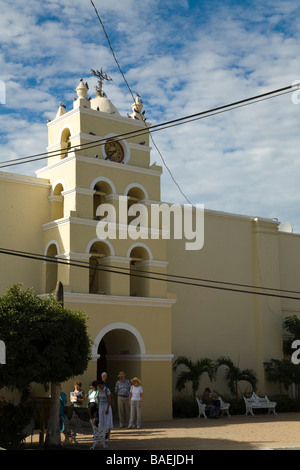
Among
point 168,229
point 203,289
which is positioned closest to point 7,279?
point 168,229

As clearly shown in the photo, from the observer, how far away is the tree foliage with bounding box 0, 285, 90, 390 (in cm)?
1340

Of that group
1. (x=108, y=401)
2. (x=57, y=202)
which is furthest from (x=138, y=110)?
(x=108, y=401)

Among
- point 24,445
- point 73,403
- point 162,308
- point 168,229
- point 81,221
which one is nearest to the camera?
point 24,445

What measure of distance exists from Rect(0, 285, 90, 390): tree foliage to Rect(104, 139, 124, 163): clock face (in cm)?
926

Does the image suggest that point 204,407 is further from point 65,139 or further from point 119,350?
point 65,139

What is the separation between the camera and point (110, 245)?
21922 millimetres

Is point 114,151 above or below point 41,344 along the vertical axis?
above

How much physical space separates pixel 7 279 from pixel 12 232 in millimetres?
1606

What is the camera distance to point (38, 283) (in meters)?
22.2

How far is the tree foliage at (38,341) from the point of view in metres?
13.4

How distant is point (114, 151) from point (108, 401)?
1018cm

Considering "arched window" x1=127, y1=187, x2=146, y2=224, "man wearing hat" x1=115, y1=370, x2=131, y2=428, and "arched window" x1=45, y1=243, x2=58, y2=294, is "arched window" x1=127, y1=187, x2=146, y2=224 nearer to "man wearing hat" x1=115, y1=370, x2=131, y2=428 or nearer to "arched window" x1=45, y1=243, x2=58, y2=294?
"arched window" x1=45, y1=243, x2=58, y2=294

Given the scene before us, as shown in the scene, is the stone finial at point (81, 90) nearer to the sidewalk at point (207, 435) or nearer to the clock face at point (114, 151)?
the clock face at point (114, 151)

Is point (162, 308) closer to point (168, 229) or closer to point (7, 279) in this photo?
point (168, 229)
